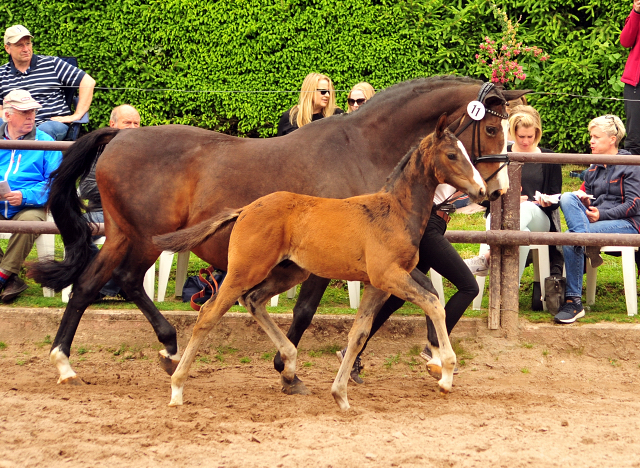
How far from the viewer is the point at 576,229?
577 centimetres

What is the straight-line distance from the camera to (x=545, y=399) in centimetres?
437

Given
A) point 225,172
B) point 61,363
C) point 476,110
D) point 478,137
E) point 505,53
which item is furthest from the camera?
point 505,53

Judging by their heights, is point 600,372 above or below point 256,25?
below

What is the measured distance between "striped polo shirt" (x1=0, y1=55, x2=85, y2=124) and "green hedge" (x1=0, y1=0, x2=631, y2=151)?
6.47 feet

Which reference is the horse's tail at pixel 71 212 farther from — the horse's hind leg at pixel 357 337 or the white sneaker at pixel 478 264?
the white sneaker at pixel 478 264

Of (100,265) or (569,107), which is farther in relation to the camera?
(569,107)

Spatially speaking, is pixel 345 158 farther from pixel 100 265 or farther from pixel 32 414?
pixel 32 414

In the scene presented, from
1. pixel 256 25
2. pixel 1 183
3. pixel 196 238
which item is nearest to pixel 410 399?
pixel 196 238

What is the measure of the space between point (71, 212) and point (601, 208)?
4.18m

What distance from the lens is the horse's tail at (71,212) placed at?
5.07m

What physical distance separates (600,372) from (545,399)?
1.05 m

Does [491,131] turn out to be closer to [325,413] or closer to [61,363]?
[325,413]

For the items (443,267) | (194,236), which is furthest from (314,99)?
(194,236)

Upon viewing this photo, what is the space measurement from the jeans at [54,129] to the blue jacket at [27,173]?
63cm
